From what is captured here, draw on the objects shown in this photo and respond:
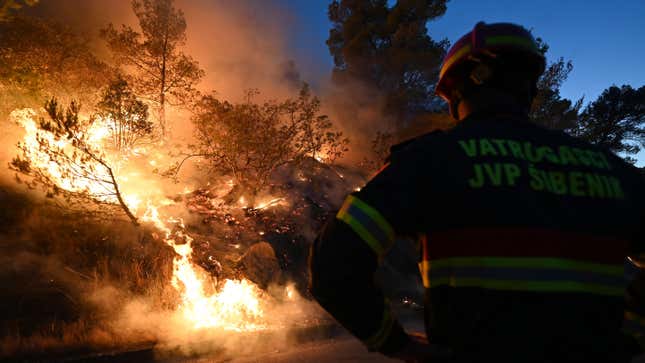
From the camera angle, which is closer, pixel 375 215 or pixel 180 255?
pixel 375 215

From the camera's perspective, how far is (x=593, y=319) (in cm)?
A: 117

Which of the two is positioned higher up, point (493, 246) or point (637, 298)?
point (493, 246)

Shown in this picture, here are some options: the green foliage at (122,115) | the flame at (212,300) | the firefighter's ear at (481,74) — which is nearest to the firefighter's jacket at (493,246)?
the firefighter's ear at (481,74)

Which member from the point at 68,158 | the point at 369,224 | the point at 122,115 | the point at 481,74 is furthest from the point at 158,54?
the point at 369,224

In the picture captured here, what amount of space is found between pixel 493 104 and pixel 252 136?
461 inches

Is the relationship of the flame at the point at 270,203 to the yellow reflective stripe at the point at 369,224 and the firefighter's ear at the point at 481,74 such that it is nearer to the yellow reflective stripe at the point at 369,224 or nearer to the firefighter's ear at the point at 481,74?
the firefighter's ear at the point at 481,74

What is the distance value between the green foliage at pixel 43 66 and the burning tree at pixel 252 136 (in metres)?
3.81

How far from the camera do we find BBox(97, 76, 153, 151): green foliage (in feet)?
31.1

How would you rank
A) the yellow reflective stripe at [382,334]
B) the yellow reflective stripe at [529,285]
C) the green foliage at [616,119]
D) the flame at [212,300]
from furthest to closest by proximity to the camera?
1. the green foliage at [616,119]
2. the flame at [212,300]
3. the yellow reflective stripe at [382,334]
4. the yellow reflective stripe at [529,285]

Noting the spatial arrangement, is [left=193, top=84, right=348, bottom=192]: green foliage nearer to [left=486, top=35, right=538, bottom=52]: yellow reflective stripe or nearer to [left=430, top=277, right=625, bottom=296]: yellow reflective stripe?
[left=486, top=35, right=538, bottom=52]: yellow reflective stripe

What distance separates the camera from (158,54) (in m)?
15.0

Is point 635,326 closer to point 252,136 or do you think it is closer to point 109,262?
point 109,262

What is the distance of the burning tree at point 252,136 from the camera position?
40.4 ft

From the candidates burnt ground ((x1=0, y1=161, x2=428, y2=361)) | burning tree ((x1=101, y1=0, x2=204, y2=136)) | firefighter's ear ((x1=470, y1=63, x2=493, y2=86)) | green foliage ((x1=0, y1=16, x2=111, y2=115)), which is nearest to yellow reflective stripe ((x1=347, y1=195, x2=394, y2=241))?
firefighter's ear ((x1=470, y1=63, x2=493, y2=86))
